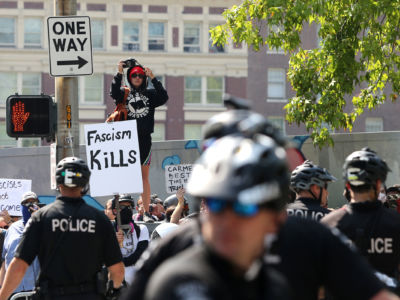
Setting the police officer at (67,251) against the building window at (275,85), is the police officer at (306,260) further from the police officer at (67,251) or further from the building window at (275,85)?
the building window at (275,85)

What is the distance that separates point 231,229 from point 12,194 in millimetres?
14111

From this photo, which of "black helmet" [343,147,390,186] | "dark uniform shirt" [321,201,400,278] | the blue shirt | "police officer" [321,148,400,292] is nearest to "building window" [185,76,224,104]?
the blue shirt

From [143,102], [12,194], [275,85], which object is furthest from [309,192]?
[275,85]

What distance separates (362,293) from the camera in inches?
139

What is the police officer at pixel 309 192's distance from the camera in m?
6.82

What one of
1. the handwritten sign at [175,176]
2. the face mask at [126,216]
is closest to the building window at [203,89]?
the handwritten sign at [175,176]

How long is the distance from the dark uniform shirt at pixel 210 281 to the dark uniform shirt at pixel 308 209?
13.3 feet

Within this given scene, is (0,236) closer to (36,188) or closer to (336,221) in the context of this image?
(336,221)

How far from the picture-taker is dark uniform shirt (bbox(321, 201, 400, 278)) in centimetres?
572

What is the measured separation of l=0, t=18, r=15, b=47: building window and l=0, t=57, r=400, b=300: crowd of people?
50286 mm

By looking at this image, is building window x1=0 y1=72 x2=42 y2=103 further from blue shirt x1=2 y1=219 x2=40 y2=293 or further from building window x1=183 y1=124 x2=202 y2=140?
blue shirt x1=2 y1=219 x2=40 y2=293

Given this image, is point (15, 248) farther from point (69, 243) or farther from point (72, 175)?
point (69, 243)

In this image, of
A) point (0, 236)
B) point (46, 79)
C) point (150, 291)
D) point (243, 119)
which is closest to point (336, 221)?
point (243, 119)

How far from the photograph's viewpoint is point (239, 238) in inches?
99.9
